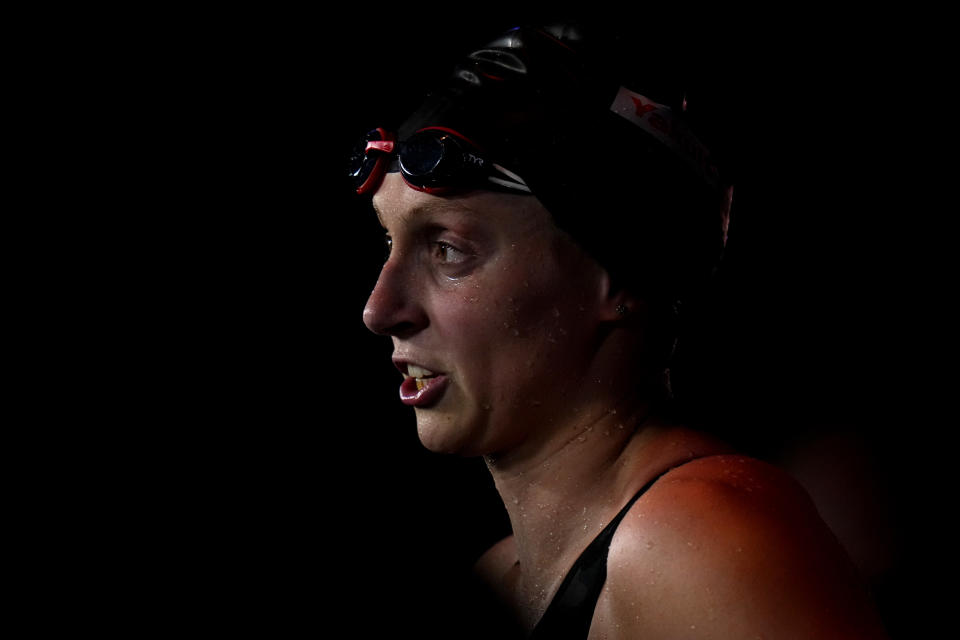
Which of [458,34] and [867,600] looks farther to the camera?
[458,34]

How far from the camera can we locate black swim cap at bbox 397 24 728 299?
165 centimetres

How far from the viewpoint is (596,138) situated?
1665mm

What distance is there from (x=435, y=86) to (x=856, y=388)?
1527 millimetres

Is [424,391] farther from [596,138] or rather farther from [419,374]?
[596,138]

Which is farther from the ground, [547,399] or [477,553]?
[547,399]

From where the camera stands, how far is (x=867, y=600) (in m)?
1.46

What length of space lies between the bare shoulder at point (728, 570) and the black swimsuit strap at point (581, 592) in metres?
0.03

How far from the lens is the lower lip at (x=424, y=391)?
67.9 inches

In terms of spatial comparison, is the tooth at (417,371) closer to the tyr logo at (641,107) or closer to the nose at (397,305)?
the nose at (397,305)

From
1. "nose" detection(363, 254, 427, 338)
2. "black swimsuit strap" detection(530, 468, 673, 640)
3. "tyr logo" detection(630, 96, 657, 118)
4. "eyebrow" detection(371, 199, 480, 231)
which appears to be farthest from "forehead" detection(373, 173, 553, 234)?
"black swimsuit strap" detection(530, 468, 673, 640)

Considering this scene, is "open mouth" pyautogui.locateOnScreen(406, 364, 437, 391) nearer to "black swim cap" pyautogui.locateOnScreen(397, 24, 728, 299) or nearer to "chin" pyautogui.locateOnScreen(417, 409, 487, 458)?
"chin" pyautogui.locateOnScreen(417, 409, 487, 458)

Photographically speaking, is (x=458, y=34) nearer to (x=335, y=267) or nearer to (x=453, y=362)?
(x=335, y=267)

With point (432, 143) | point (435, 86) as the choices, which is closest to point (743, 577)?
point (432, 143)

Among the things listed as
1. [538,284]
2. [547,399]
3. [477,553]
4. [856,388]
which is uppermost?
[538,284]
